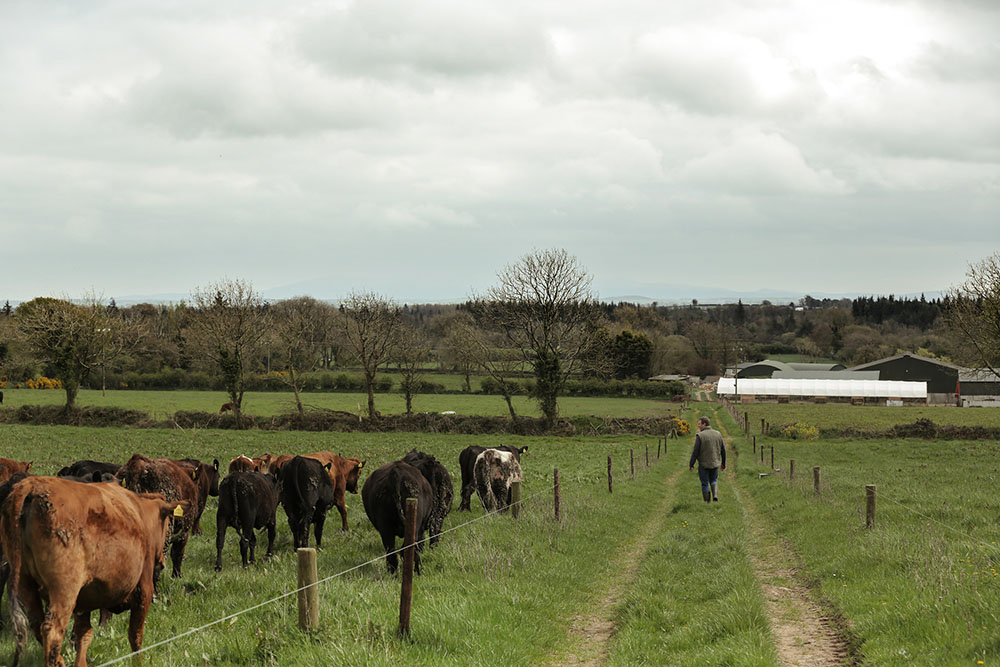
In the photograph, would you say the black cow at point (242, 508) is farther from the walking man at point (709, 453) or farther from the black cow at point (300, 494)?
the walking man at point (709, 453)

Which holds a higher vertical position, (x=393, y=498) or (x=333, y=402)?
(x=393, y=498)

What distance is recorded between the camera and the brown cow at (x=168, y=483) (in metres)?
11.5

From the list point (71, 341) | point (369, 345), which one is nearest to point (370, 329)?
point (369, 345)

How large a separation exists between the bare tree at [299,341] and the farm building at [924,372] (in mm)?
78466

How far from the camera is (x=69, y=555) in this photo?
6156mm

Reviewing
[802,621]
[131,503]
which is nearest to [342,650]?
[131,503]

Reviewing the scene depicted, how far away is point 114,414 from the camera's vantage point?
168 ft

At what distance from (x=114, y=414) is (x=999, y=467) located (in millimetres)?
50266

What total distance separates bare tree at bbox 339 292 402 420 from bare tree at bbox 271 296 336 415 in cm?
476

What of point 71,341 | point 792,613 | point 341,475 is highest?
point 71,341

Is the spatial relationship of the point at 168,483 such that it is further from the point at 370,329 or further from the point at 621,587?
the point at 370,329

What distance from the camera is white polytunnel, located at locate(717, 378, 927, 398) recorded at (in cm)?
9925

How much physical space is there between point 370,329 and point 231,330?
9836 millimetres

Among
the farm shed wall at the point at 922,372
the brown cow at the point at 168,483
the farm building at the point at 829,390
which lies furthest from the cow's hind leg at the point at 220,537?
the farm shed wall at the point at 922,372
